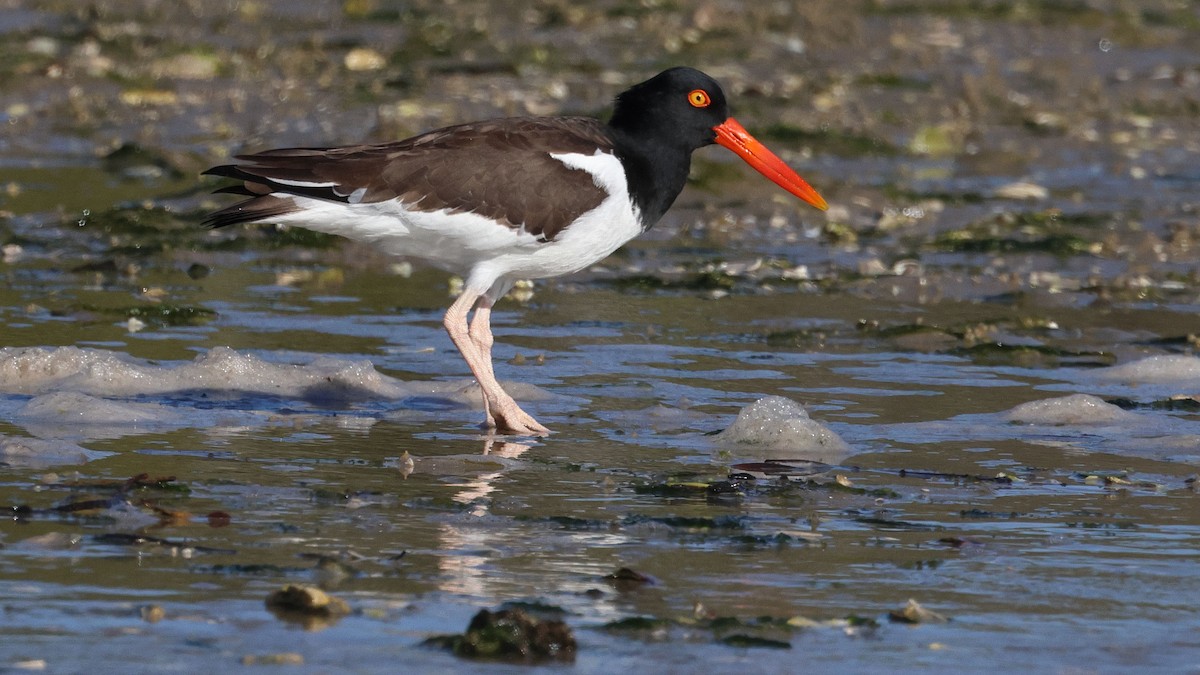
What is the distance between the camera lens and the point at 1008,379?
7070 millimetres

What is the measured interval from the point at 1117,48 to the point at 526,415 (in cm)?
1131

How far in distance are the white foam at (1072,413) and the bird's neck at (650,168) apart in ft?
4.93

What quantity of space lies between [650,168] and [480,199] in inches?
30.5

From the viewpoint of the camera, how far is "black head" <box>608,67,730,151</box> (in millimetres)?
6867

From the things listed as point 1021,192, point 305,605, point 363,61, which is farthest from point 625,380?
point 363,61

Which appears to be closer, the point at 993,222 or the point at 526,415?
the point at 526,415

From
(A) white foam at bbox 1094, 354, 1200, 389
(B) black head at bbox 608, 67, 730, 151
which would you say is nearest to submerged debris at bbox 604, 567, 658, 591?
(B) black head at bbox 608, 67, 730, 151

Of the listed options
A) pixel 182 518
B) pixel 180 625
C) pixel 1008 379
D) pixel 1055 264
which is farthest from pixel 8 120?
pixel 180 625

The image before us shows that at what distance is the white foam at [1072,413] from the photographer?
6.21 m

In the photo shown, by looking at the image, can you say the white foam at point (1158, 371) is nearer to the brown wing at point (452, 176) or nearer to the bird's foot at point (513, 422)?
the brown wing at point (452, 176)

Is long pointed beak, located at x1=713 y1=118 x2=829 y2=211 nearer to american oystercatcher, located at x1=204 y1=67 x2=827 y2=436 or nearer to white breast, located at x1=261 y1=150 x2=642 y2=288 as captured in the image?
american oystercatcher, located at x1=204 y1=67 x2=827 y2=436

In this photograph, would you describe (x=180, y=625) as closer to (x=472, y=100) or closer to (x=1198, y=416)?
(x=1198, y=416)

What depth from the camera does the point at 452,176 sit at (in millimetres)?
6250

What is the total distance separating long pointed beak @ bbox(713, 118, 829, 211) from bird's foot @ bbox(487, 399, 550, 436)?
1.71 meters
